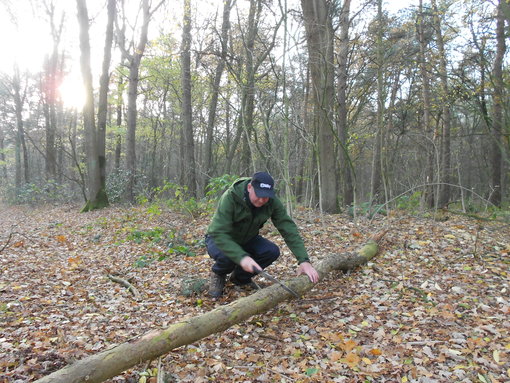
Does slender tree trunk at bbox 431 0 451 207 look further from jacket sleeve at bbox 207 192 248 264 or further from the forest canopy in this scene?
jacket sleeve at bbox 207 192 248 264

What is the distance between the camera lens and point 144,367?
8.65 feet

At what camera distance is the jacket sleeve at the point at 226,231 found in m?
3.37

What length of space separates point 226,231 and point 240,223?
0.26 m

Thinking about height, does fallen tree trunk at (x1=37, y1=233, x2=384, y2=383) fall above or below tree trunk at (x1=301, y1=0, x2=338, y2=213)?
below

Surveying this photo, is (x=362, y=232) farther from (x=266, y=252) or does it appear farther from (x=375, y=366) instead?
(x=375, y=366)

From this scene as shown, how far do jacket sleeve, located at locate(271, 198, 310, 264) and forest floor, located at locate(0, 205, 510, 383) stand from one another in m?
0.57

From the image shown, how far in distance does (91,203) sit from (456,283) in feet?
37.4

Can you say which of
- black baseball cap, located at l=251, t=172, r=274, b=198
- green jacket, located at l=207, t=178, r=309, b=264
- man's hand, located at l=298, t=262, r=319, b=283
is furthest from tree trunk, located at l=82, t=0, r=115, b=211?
man's hand, located at l=298, t=262, r=319, b=283

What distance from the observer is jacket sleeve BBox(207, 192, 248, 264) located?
3371mm

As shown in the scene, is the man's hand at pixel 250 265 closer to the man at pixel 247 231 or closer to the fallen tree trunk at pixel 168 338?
the man at pixel 247 231

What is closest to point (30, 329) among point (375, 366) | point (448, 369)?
point (375, 366)

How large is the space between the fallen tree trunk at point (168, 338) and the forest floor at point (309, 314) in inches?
6.2

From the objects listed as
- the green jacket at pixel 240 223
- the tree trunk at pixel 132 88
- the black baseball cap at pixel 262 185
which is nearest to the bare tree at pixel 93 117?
the tree trunk at pixel 132 88

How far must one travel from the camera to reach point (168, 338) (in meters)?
2.57
